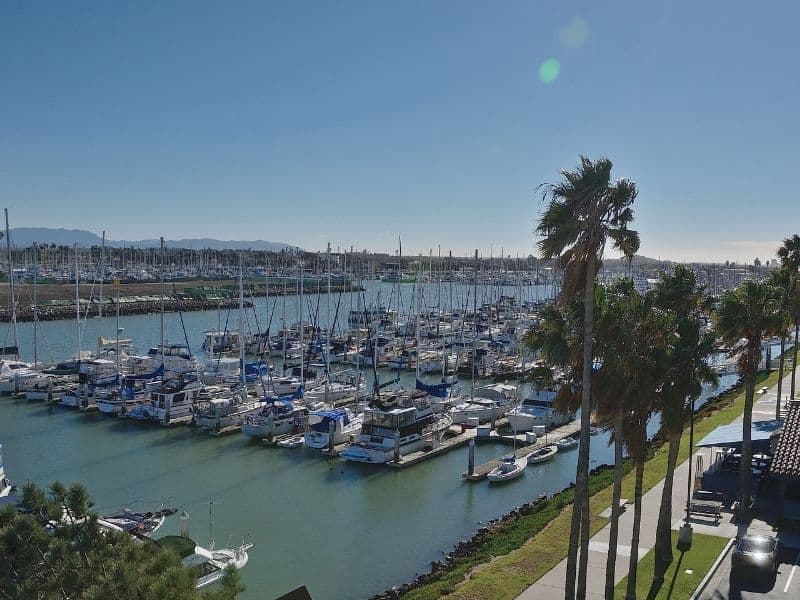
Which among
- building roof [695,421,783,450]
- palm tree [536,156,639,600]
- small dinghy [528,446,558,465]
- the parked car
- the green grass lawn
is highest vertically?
palm tree [536,156,639,600]

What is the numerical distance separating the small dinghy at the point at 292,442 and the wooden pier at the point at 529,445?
472 inches

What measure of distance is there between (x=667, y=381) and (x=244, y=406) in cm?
3928

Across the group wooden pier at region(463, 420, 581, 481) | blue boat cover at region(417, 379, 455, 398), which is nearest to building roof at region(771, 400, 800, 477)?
wooden pier at region(463, 420, 581, 481)

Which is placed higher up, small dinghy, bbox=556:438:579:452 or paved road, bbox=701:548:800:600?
paved road, bbox=701:548:800:600

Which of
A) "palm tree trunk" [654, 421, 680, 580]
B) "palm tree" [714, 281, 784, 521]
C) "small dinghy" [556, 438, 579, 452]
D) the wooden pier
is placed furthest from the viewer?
"small dinghy" [556, 438, 579, 452]

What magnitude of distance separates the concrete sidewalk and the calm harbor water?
7.52 metres

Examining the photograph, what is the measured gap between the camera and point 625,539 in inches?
1063

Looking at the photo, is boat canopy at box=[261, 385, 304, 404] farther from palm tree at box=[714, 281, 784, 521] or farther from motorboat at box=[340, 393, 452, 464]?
palm tree at box=[714, 281, 784, 521]

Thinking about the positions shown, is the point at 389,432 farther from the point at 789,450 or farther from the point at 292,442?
the point at 789,450

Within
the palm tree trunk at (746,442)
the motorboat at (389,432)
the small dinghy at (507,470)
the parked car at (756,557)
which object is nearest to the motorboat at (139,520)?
the motorboat at (389,432)

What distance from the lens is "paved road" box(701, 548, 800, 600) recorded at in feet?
69.4

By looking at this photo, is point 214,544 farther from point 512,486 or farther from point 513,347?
point 513,347

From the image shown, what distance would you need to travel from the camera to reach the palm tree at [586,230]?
17469 millimetres

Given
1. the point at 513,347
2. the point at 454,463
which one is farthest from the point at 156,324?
the point at 454,463
